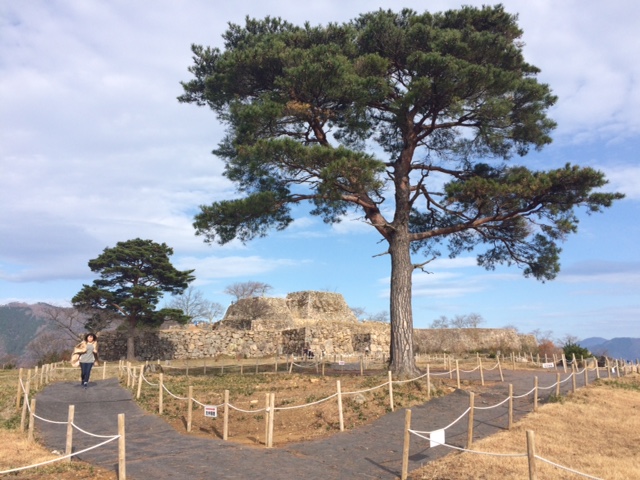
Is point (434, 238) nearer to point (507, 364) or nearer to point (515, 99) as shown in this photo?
point (515, 99)

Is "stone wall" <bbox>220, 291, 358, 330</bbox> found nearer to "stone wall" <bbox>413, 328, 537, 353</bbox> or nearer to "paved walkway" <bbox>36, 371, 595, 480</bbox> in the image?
"stone wall" <bbox>413, 328, 537, 353</bbox>

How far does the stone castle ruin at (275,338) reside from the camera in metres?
32.0

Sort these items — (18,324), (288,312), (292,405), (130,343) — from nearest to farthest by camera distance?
(292,405), (130,343), (288,312), (18,324)

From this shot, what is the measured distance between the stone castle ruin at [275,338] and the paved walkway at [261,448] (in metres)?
18.3

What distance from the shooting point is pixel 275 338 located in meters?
34.0

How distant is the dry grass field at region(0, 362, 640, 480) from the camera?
7312 mm

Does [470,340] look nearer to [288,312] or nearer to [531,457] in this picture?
[288,312]

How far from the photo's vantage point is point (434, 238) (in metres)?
17.8

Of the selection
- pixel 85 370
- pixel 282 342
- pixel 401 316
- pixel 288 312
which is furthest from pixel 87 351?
pixel 288 312

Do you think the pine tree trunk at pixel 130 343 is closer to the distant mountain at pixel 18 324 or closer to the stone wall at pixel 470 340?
the stone wall at pixel 470 340

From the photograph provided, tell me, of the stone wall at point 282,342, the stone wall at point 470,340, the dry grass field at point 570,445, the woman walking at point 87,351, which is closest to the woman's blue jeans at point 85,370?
the woman walking at point 87,351

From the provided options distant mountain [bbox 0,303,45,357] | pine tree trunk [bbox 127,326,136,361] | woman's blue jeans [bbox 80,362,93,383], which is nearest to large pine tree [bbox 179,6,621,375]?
woman's blue jeans [bbox 80,362,93,383]

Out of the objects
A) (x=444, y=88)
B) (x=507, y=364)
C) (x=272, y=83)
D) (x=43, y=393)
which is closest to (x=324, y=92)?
(x=272, y=83)

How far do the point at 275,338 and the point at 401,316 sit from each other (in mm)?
20204
